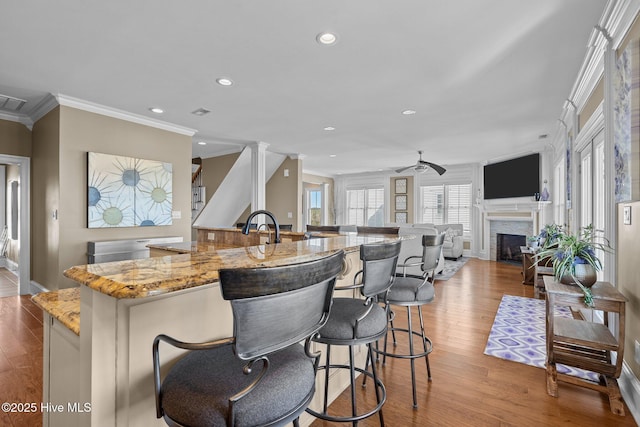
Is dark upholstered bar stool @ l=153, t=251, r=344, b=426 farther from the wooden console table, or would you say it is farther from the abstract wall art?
the abstract wall art

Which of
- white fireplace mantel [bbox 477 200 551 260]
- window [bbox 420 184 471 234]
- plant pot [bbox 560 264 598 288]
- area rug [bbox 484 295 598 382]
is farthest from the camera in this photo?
window [bbox 420 184 471 234]

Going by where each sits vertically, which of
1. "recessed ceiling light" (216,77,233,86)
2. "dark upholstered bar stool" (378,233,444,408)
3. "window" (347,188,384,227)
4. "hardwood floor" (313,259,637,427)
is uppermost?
"recessed ceiling light" (216,77,233,86)

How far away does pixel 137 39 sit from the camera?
2.31 metres

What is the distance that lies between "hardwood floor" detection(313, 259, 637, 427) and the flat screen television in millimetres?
4781

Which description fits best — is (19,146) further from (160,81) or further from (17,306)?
(160,81)

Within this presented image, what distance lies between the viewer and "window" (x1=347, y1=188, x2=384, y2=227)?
10117mm

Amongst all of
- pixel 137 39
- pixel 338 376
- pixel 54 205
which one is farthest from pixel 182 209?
pixel 338 376

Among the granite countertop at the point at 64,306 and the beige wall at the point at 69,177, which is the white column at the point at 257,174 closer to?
the beige wall at the point at 69,177

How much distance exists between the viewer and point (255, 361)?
80 centimetres

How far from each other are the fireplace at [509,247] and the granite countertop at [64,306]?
8.17 metres

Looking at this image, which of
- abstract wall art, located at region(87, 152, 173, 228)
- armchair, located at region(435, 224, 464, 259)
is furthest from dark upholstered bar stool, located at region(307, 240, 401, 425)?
armchair, located at region(435, 224, 464, 259)

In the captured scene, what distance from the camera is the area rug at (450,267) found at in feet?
18.6

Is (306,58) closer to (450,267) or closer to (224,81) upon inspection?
(224,81)

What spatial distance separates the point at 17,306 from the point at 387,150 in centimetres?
630
